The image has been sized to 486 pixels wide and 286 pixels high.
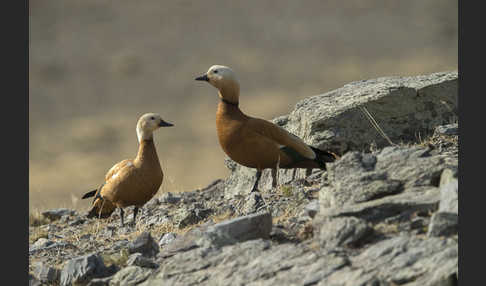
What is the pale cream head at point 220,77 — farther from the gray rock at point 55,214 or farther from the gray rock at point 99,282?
the gray rock at point 55,214

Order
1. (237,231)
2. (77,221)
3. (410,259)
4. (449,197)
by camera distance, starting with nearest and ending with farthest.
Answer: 1. (410,259)
2. (449,197)
3. (237,231)
4. (77,221)

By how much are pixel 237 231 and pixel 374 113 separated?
4.33m

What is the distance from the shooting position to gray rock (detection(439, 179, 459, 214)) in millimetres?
5476

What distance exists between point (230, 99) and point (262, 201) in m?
1.60

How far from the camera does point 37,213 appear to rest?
1348 centimetres

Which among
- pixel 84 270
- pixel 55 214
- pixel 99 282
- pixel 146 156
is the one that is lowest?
pixel 99 282

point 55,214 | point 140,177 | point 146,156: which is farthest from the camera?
point 55,214

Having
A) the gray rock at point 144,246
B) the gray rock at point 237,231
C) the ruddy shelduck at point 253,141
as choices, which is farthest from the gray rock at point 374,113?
the gray rock at point 237,231

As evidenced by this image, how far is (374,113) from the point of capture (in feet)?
32.6

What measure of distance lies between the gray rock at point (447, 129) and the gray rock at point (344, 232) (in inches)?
168

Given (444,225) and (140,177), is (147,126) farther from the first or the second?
(444,225)

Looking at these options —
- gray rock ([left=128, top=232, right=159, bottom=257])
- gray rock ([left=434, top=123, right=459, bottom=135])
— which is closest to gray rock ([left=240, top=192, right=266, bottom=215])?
gray rock ([left=128, top=232, right=159, bottom=257])

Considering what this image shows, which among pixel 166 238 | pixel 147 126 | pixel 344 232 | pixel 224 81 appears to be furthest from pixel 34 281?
pixel 147 126

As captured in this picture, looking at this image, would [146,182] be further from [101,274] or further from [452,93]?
[452,93]
